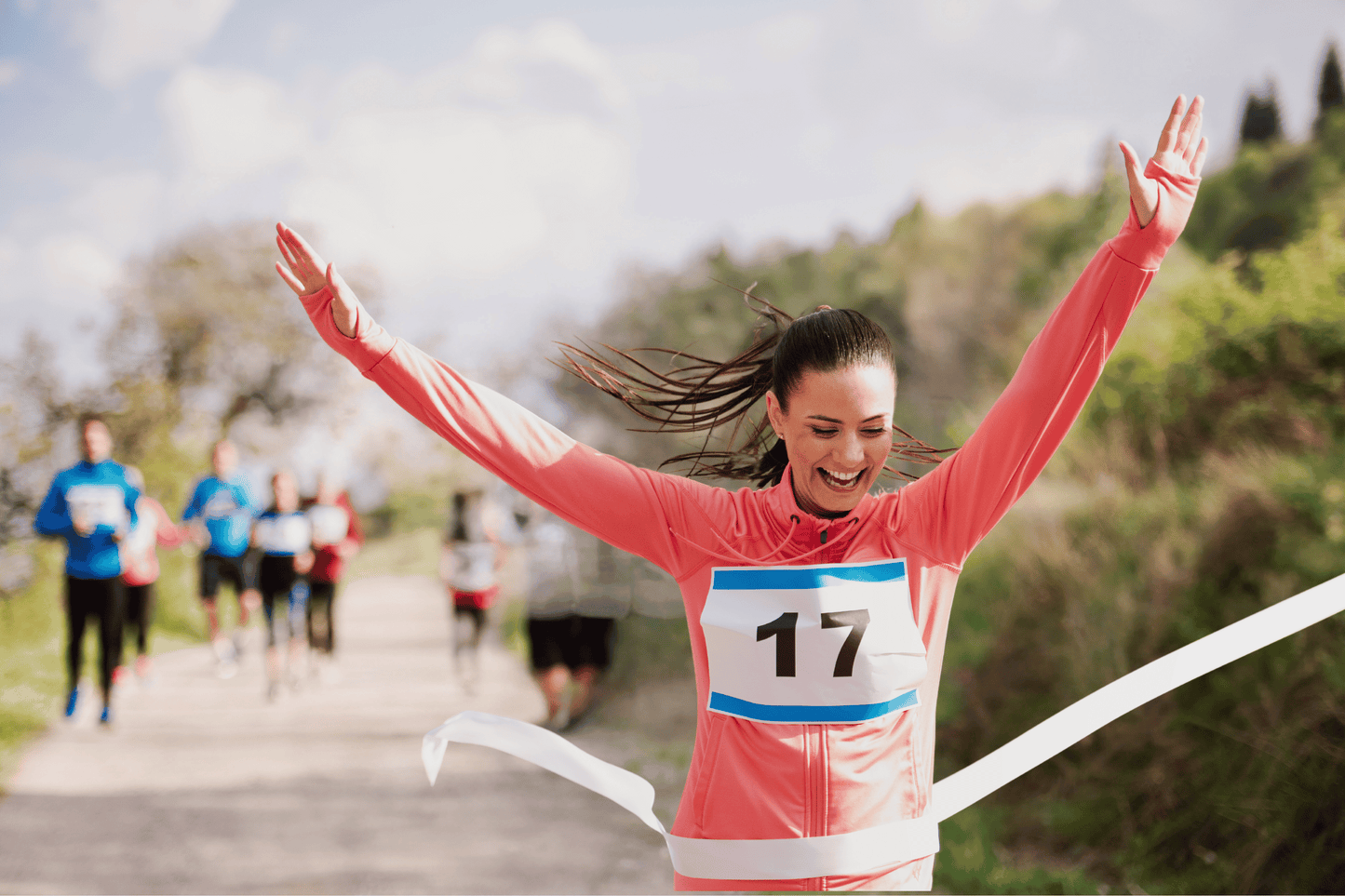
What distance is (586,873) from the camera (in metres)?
5.56

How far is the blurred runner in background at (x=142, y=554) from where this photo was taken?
596 centimetres

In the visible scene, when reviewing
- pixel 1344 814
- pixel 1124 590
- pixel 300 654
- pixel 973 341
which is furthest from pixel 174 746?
pixel 973 341

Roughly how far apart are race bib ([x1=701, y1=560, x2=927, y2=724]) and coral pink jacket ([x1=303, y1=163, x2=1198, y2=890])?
37 millimetres

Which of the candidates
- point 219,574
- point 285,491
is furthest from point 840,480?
point 219,574

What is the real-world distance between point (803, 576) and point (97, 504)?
569 centimetres

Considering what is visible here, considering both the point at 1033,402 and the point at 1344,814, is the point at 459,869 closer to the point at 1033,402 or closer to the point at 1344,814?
the point at 1344,814

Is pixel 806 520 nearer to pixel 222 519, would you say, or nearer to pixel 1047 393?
pixel 1047 393

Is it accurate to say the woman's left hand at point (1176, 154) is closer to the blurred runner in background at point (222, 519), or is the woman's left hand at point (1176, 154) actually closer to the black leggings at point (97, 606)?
the black leggings at point (97, 606)

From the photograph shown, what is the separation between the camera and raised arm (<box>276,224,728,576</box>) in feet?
4.82

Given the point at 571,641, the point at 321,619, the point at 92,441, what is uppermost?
the point at 92,441

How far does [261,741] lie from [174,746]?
2.10ft

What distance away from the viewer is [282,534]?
7324 millimetres

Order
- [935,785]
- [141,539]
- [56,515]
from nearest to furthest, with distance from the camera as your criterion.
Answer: [935,785], [56,515], [141,539]

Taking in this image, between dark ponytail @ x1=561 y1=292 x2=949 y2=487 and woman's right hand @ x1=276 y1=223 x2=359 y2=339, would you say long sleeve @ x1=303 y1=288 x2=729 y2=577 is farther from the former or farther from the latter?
dark ponytail @ x1=561 y1=292 x2=949 y2=487
